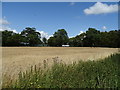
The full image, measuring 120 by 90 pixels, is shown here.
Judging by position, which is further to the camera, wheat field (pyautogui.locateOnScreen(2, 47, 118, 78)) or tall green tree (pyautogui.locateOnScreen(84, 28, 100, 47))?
tall green tree (pyautogui.locateOnScreen(84, 28, 100, 47))

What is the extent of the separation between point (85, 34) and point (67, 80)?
10551 centimetres

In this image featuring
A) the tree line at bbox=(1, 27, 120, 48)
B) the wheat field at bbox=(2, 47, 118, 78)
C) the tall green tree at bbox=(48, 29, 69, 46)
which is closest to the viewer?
the wheat field at bbox=(2, 47, 118, 78)

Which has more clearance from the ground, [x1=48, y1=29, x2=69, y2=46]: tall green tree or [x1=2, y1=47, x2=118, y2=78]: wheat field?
[x1=48, y1=29, x2=69, y2=46]: tall green tree

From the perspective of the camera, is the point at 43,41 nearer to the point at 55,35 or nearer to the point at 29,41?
the point at 55,35

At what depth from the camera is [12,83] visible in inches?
185

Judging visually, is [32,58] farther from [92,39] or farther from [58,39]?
[58,39]

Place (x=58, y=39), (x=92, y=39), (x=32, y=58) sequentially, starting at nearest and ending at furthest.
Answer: (x=32, y=58) → (x=92, y=39) → (x=58, y=39)

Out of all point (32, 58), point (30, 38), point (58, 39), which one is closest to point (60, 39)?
point (58, 39)

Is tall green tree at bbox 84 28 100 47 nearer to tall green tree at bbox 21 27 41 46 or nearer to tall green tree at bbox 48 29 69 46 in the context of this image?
tall green tree at bbox 48 29 69 46

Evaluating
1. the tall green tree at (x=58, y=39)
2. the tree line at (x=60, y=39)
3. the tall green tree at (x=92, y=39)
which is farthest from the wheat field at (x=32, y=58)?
the tall green tree at (x=58, y=39)

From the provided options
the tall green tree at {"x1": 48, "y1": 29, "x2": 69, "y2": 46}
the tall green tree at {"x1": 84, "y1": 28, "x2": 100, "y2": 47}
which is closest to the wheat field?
the tall green tree at {"x1": 84, "y1": 28, "x2": 100, "y2": 47}

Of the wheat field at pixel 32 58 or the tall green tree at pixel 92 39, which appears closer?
the wheat field at pixel 32 58

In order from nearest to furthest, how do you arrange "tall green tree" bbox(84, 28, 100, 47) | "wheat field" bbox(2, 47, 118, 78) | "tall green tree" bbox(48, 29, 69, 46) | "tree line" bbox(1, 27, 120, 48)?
A: "wheat field" bbox(2, 47, 118, 78) → "tree line" bbox(1, 27, 120, 48) → "tall green tree" bbox(84, 28, 100, 47) → "tall green tree" bbox(48, 29, 69, 46)

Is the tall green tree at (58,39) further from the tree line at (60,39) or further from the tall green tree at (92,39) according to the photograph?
the tall green tree at (92,39)
